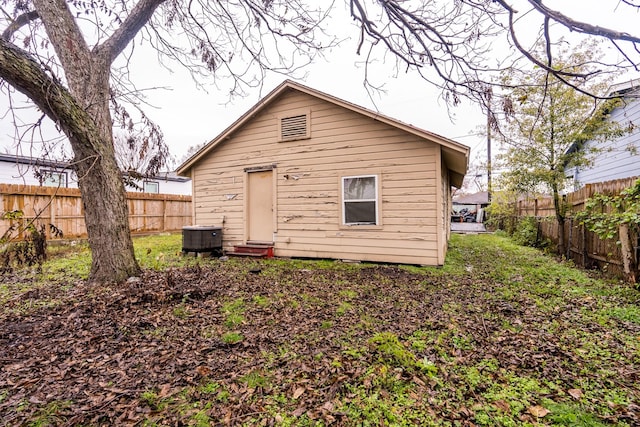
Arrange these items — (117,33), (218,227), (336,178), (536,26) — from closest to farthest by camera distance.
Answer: (536,26)
(117,33)
(336,178)
(218,227)

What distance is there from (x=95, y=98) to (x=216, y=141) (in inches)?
148

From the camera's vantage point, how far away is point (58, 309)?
393cm

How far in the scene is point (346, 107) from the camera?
7.10 meters

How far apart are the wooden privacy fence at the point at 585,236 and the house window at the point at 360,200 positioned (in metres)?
4.29

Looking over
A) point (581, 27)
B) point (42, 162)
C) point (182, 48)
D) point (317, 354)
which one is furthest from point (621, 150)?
point (42, 162)

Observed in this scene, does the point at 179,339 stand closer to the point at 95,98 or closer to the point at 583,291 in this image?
the point at 95,98

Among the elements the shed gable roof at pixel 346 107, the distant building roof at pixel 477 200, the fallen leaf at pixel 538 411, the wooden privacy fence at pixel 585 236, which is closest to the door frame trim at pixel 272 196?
the shed gable roof at pixel 346 107

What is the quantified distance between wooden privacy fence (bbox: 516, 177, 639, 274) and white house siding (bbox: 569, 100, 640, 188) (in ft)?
5.05

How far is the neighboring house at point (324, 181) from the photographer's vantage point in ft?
22.0

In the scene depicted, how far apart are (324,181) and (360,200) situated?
1038mm

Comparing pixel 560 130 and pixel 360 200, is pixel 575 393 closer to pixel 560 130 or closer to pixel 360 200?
pixel 360 200

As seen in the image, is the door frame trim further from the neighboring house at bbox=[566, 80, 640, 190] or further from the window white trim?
the neighboring house at bbox=[566, 80, 640, 190]

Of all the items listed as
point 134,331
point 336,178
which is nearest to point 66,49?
point 134,331

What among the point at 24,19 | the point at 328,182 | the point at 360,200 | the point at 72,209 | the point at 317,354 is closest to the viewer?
the point at 317,354
